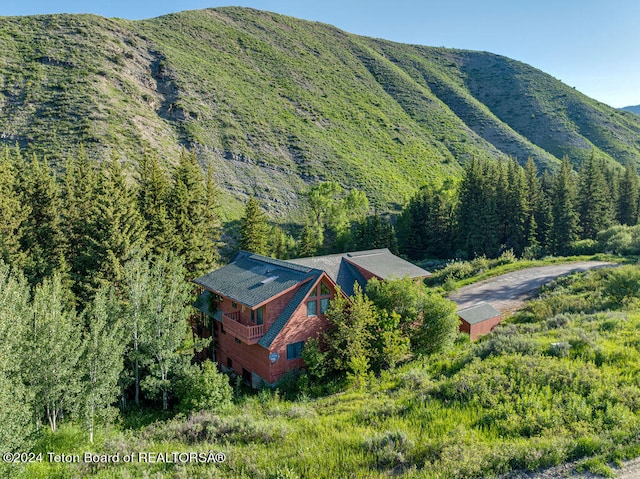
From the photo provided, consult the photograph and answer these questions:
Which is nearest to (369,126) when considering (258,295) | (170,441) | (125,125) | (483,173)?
(483,173)

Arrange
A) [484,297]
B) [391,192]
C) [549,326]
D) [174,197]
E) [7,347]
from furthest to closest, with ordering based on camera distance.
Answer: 1. [391,192]
2. [484,297]
3. [174,197]
4. [549,326]
5. [7,347]

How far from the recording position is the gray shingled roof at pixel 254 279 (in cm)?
2231

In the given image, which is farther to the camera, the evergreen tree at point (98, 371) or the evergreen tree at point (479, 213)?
the evergreen tree at point (479, 213)

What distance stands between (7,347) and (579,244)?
60.8m

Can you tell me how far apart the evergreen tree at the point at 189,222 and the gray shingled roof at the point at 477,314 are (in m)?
21.3

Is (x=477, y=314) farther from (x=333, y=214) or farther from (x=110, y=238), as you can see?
(x=333, y=214)

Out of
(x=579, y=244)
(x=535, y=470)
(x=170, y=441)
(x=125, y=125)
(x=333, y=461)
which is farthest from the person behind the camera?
(x=125, y=125)

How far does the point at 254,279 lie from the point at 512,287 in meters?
26.3

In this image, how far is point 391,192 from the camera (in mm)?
79250

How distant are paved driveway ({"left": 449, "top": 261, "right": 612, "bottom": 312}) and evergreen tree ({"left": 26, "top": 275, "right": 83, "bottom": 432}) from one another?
27.6 meters

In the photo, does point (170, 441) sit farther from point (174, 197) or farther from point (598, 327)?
point (174, 197)

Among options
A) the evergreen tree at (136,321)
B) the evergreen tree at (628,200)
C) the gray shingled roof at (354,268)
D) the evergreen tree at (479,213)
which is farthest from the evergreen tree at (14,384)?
the evergreen tree at (628,200)

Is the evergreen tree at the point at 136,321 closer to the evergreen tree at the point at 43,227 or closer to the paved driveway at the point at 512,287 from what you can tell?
the evergreen tree at the point at 43,227

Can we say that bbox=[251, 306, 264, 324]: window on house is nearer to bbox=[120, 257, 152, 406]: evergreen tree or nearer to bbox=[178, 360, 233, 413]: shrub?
bbox=[178, 360, 233, 413]: shrub
